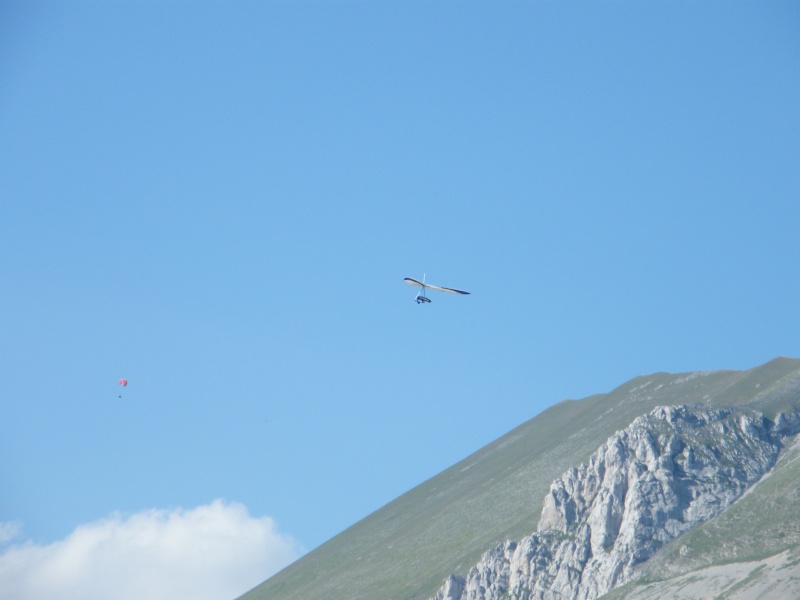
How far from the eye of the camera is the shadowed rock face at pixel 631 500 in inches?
6865

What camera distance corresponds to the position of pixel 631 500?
178 m

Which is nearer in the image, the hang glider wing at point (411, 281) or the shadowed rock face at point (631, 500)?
the hang glider wing at point (411, 281)

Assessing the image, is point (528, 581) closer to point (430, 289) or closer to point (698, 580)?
point (698, 580)

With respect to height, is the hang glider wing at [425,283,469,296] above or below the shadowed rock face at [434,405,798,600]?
above

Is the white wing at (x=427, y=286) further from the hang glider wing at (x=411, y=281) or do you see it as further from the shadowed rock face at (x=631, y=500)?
the shadowed rock face at (x=631, y=500)

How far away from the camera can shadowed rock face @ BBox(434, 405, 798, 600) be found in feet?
572

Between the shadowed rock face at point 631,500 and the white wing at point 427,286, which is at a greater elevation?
the white wing at point 427,286

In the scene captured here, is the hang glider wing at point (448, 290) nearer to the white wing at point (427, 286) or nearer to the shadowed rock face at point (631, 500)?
the white wing at point (427, 286)

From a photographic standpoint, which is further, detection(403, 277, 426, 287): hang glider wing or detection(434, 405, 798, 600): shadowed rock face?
detection(434, 405, 798, 600): shadowed rock face

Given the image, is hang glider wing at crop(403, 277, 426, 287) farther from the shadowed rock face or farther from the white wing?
the shadowed rock face

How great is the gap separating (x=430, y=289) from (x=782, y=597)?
52.4 m

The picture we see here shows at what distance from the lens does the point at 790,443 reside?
189750 mm

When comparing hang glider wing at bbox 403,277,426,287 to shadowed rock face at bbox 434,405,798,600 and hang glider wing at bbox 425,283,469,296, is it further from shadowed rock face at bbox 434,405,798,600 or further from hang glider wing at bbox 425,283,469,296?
shadowed rock face at bbox 434,405,798,600

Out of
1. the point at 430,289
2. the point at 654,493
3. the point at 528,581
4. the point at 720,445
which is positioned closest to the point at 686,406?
the point at 720,445
